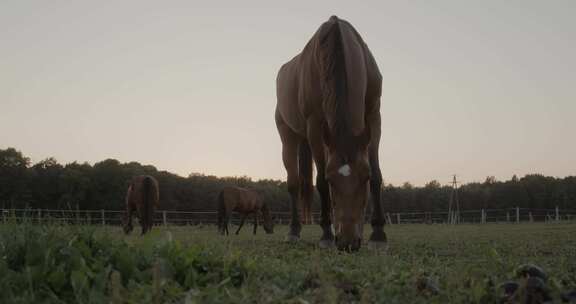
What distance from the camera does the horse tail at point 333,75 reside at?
529cm

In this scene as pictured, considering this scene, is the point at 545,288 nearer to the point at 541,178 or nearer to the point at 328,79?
the point at 328,79

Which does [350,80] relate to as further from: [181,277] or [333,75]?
[181,277]

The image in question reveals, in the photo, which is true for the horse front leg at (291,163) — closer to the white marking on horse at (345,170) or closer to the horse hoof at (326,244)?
the horse hoof at (326,244)

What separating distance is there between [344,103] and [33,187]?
1957 inches

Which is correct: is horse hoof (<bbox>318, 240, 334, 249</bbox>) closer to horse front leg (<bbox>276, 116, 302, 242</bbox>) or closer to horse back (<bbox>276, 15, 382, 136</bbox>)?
horse back (<bbox>276, 15, 382, 136</bbox>)

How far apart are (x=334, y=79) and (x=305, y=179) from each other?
10.0ft

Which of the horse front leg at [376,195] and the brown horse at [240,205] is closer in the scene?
the horse front leg at [376,195]

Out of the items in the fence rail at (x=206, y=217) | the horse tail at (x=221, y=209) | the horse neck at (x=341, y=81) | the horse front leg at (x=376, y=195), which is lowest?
the fence rail at (x=206, y=217)

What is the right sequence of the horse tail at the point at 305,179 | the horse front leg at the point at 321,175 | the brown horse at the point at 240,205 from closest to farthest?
1. the horse front leg at the point at 321,175
2. the horse tail at the point at 305,179
3. the brown horse at the point at 240,205

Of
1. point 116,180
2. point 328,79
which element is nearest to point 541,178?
point 116,180

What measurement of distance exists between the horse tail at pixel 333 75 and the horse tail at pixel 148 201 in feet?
35.9

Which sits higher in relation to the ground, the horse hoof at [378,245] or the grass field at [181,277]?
the grass field at [181,277]

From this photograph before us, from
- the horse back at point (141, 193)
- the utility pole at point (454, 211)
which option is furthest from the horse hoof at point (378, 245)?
the utility pole at point (454, 211)

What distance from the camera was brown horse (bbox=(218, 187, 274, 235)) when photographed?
24020 millimetres
